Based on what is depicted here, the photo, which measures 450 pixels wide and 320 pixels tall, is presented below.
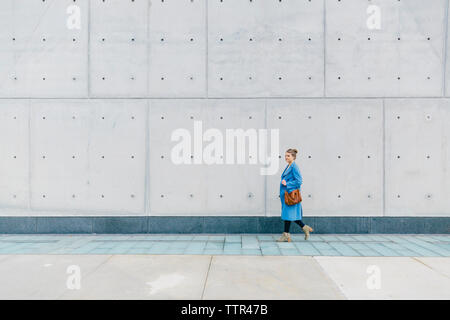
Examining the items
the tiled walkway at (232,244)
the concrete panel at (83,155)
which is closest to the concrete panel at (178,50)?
the concrete panel at (83,155)

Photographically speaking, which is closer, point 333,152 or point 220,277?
point 220,277

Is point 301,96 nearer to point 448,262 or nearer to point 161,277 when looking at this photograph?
point 448,262

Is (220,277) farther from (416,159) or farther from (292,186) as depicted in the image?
(416,159)

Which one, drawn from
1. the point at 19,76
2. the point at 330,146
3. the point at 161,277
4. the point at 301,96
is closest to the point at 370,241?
the point at 330,146

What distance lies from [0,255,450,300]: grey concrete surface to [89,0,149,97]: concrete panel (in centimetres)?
341

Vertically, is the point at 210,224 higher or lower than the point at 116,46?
lower

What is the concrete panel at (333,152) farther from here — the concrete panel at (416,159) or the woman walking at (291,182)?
the woman walking at (291,182)

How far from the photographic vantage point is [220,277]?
11.6 ft

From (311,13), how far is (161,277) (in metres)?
5.66

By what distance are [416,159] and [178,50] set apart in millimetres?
5353

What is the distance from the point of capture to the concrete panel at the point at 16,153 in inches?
237

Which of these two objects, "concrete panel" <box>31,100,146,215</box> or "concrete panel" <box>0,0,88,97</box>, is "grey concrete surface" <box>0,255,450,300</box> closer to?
"concrete panel" <box>31,100,146,215</box>

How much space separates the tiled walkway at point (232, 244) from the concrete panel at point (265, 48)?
2908mm

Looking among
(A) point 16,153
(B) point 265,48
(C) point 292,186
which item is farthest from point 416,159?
(A) point 16,153
